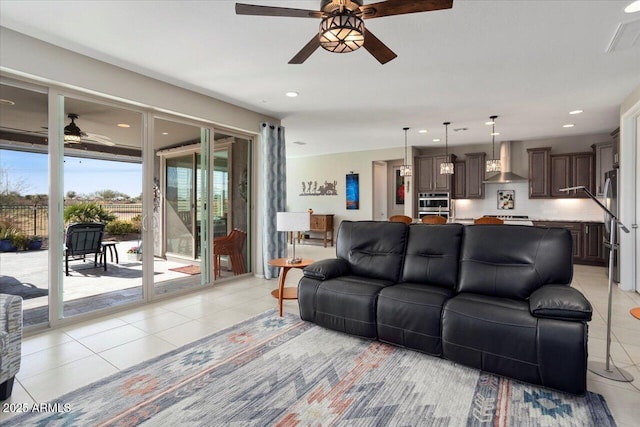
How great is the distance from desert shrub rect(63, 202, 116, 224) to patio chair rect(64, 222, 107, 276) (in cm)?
6

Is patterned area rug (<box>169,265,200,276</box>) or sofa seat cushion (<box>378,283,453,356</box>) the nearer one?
sofa seat cushion (<box>378,283,453,356</box>)

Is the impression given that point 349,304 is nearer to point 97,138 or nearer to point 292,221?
point 292,221

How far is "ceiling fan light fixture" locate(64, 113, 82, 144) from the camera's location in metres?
3.33

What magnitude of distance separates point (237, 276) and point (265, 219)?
1.02 m

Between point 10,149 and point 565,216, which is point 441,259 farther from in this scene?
point 565,216

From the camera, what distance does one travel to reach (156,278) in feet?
13.7

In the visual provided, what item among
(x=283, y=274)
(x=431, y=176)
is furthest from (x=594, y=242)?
(x=283, y=274)

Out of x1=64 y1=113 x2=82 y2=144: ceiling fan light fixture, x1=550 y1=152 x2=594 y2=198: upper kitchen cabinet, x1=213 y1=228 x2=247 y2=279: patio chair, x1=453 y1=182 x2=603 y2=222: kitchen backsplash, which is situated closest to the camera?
x1=64 y1=113 x2=82 y2=144: ceiling fan light fixture

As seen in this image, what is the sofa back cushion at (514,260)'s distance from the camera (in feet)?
8.36

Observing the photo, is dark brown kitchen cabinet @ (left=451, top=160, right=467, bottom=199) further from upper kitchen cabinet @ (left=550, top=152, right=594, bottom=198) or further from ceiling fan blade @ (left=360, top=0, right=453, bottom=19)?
ceiling fan blade @ (left=360, top=0, right=453, bottom=19)

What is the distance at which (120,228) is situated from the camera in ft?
12.9

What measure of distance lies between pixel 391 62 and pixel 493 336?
2.67m

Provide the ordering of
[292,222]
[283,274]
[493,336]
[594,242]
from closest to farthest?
1. [493,336]
2. [283,274]
3. [292,222]
4. [594,242]

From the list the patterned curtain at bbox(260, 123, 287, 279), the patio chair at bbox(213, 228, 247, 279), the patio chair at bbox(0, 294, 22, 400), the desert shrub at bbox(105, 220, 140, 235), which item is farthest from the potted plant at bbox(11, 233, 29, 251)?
the patterned curtain at bbox(260, 123, 287, 279)
